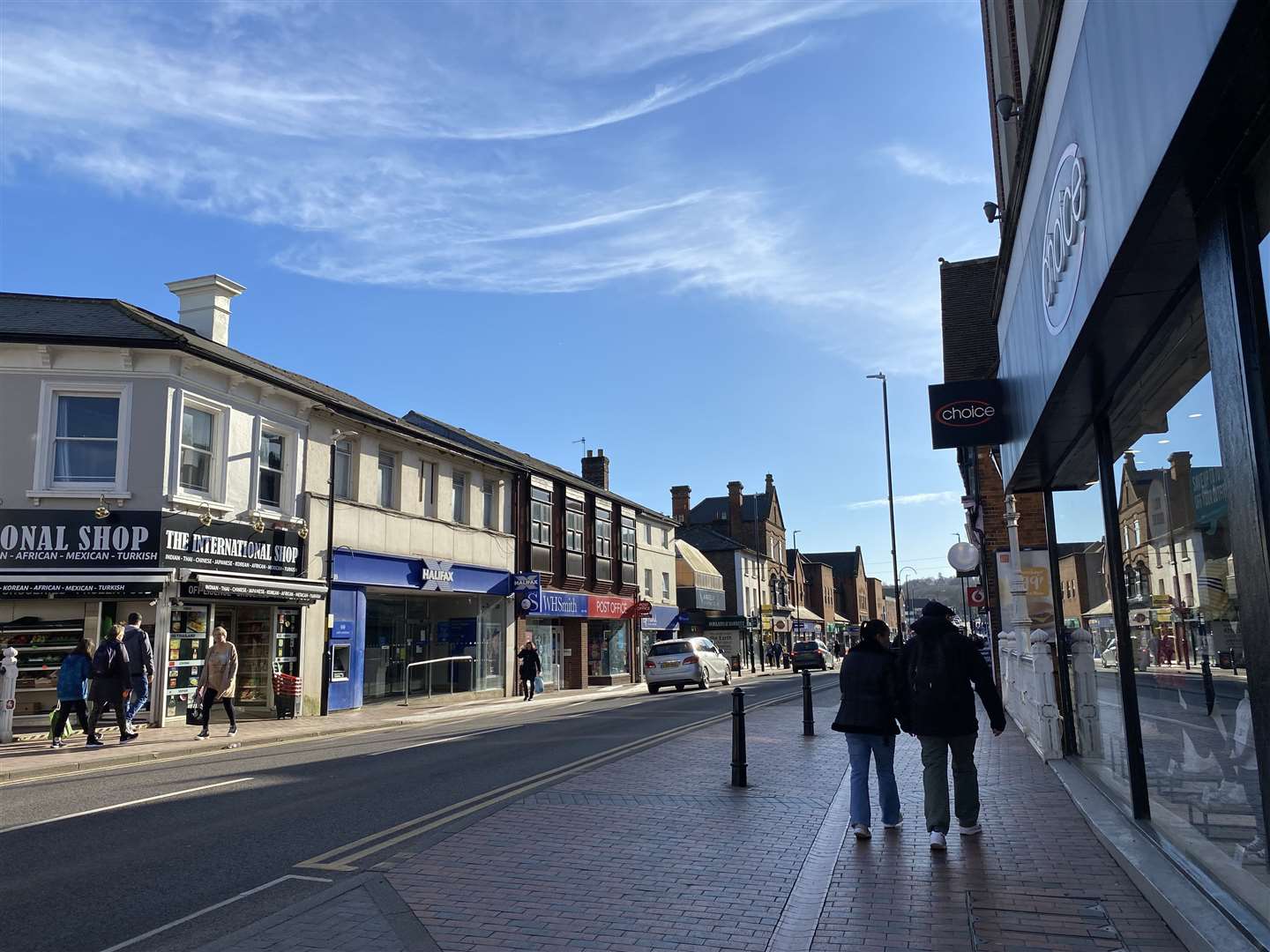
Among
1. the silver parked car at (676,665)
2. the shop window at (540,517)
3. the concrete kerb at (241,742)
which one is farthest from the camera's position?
the shop window at (540,517)

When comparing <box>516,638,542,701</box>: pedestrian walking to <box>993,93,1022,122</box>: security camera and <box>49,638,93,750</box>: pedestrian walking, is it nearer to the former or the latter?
<box>49,638,93,750</box>: pedestrian walking

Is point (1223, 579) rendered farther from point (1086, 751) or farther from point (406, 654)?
point (406, 654)

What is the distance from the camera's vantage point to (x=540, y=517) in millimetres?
33469

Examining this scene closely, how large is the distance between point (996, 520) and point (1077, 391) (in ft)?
46.9

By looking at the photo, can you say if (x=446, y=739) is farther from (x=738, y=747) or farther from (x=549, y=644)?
(x=549, y=644)

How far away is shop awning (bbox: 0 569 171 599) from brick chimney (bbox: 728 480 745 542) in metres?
53.1

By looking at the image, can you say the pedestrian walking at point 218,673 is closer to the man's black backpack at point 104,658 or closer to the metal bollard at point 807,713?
the man's black backpack at point 104,658

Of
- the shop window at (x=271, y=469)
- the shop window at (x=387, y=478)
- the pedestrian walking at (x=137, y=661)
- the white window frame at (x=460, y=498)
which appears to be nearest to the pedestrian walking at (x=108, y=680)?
the pedestrian walking at (x=137, y=661)

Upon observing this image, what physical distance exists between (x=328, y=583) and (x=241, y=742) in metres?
6.84

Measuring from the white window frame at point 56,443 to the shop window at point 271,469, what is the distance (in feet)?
10.1

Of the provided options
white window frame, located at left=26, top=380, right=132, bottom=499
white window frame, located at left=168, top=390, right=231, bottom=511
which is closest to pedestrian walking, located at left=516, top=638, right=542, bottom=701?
white window frame, located at left=168, top=390, right=231, bottom=511

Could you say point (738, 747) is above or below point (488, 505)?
below

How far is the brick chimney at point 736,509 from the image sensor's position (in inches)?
2675

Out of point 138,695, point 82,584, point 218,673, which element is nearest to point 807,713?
point 218,673
